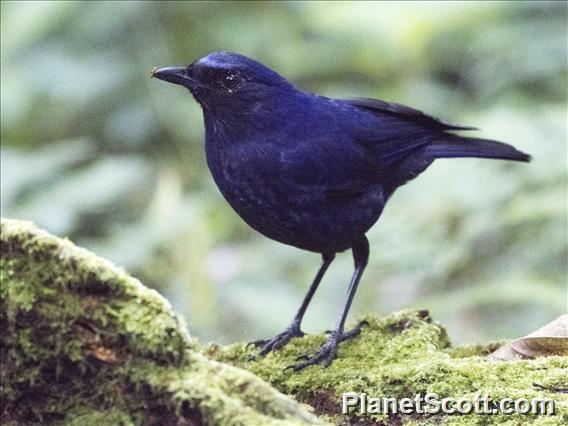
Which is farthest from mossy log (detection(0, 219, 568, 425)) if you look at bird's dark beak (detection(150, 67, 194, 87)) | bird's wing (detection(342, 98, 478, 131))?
bird's wing (detection(342, 98, 478, 131))

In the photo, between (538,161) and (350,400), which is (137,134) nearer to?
(538,161)

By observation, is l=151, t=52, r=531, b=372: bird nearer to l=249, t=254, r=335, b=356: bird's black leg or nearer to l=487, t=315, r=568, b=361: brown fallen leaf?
l=249, t=254, r=335, b=356: bird's black leg

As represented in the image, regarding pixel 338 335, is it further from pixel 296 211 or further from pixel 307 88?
pixel 307 88

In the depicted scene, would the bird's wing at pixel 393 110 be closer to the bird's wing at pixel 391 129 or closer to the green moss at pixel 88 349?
the bird's wing at pixel 391 129

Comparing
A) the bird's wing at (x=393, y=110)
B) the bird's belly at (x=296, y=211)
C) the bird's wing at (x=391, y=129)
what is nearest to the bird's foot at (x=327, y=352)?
the bird's belly at (x=296, y=211)

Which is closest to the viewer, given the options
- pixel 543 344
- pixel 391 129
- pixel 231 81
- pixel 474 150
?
pixel 543 344

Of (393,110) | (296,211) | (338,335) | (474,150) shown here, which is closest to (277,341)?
(338,335)
